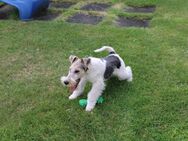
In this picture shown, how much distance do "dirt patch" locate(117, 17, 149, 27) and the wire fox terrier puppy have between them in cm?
272

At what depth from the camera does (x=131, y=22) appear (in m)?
7.34

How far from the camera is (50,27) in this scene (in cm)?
698

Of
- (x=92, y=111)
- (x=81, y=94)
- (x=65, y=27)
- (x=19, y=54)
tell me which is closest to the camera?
(x=92, y=111)

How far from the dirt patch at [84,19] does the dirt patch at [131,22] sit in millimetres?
425

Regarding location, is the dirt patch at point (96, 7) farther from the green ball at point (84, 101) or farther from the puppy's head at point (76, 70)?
the puppy's head at point (76, 70)

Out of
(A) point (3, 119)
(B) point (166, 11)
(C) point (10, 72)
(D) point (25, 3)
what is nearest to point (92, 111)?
(A) point (3, 119)

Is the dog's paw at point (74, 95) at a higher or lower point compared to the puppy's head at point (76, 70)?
lower

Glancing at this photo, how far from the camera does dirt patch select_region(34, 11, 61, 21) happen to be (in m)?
7.70

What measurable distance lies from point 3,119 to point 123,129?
132cm

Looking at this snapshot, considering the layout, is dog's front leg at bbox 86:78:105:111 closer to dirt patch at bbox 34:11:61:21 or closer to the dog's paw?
the dog's paw

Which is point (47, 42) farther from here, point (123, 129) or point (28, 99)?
point (123, 129)

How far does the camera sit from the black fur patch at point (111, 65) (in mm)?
4332

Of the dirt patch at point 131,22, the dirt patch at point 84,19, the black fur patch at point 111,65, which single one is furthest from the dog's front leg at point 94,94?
the dirt patch at point 84,19

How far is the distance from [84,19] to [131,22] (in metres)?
0.95
